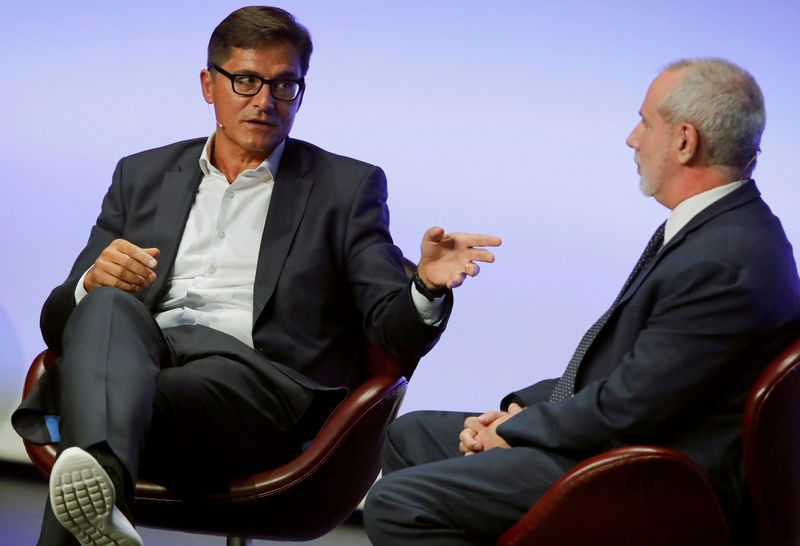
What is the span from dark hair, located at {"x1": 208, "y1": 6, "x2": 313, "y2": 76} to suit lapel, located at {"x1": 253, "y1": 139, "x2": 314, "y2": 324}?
250 millimetres

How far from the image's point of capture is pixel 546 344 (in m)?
3.47

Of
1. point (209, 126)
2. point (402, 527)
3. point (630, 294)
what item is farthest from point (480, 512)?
point (209, 126)

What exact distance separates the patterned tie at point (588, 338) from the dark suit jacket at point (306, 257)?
1.36ft

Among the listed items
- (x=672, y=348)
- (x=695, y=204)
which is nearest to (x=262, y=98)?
(x=695, y=204)

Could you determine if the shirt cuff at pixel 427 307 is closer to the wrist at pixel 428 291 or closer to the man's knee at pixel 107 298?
the wrist at pixel 428 291

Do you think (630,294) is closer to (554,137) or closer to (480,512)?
(480,512)

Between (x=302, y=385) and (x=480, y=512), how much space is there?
0.71 m

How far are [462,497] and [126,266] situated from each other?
983 mm

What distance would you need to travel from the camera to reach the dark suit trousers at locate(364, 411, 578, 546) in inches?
76.6

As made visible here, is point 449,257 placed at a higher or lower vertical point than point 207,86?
lower

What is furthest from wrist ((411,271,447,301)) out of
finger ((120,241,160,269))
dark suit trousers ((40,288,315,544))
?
finger ((120,241,160,269))

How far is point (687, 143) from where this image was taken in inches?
81.4

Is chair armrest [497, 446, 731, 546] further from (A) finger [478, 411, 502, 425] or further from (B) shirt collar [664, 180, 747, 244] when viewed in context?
(B) shirt collar [664, 180, 747, 244]

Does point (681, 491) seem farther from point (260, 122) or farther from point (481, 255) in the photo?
point (260, 122)
